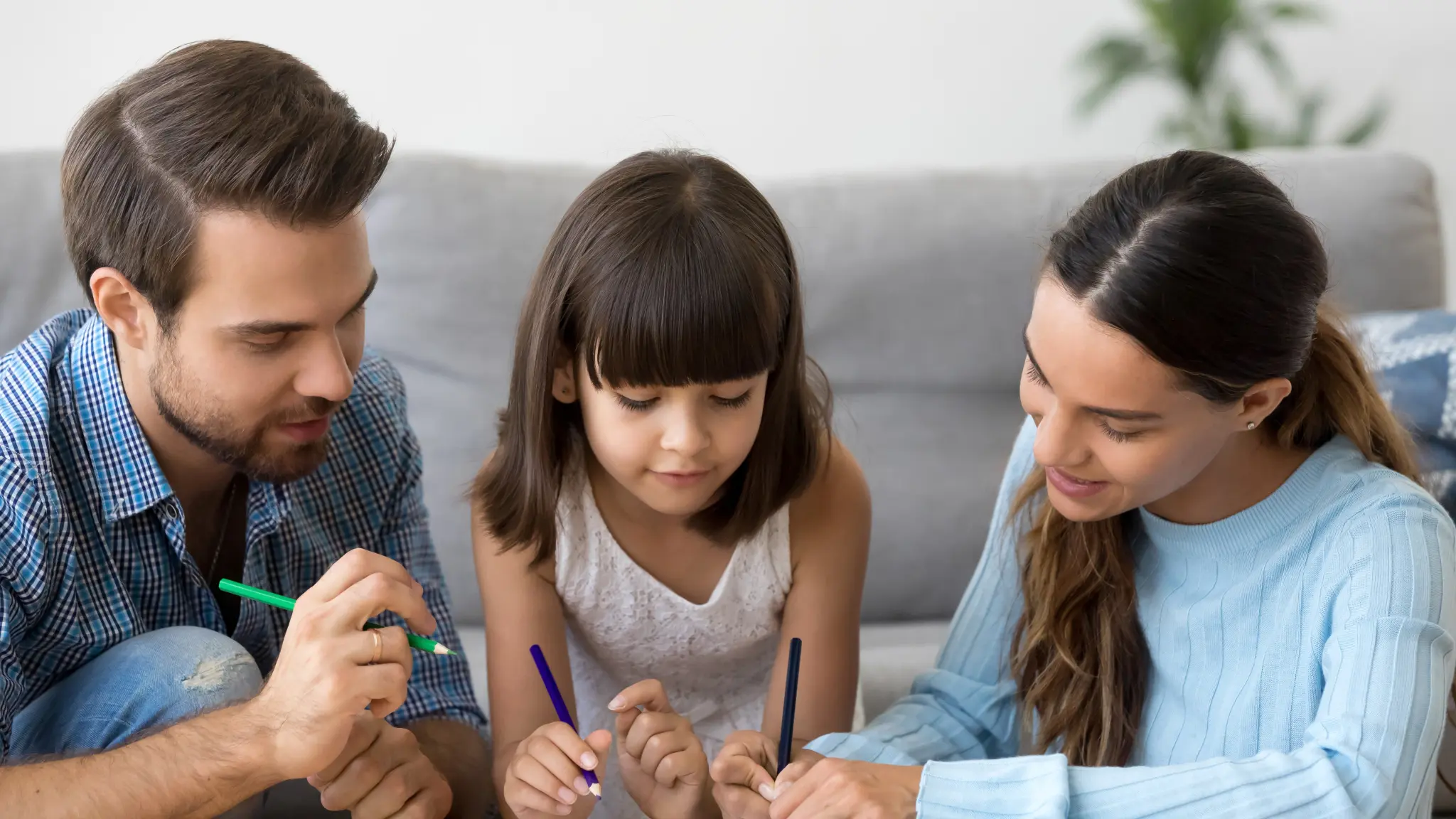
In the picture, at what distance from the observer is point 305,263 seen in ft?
4.38

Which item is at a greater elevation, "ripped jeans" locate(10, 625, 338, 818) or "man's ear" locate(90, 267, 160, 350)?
"man's ear" locate(90, 267, 160, 350)

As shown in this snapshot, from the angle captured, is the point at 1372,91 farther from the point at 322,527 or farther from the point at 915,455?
the point at 322,527

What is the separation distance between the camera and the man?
120 cm

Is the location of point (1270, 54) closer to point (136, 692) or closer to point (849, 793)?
point (849, 793)

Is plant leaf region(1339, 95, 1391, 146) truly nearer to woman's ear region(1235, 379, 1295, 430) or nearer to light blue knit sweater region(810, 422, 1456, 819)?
light blue knit sweater region(810, 422, 1456, 819)

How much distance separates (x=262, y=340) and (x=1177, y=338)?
910 mm

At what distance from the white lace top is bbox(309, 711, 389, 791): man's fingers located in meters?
0.29

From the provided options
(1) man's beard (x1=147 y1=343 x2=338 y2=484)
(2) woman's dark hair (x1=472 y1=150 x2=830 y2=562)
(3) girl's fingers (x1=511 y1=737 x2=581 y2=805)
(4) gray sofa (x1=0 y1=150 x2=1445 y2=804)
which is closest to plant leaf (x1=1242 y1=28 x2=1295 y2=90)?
(4) gray sofa (x1=0 y1=150 x2=1445 y2=804)

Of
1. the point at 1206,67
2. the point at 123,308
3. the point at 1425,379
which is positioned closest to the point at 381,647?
the point at 123,308

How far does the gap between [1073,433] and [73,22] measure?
124 inches

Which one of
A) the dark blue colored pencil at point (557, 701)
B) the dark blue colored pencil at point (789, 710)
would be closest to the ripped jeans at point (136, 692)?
the dark blue colored pencil at point (557, 701)

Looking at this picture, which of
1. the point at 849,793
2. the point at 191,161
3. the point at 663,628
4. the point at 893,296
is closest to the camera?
the point at 849,793

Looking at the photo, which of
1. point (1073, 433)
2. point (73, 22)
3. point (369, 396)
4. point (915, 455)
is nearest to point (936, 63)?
point (915, 455)

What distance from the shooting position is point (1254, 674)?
128 centimetres
